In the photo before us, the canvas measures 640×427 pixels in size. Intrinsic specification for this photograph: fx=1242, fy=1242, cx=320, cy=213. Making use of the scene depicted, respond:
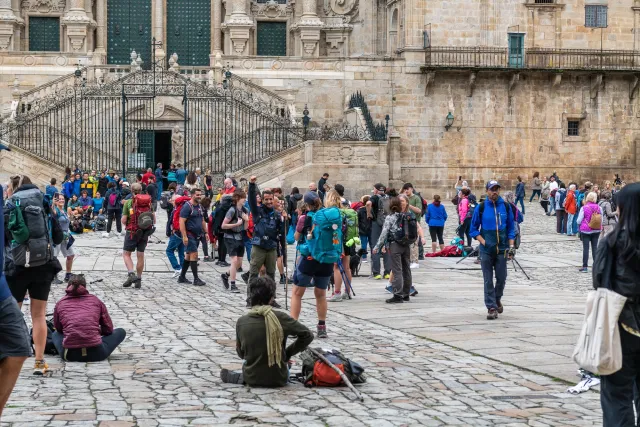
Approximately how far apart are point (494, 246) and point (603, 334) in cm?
772

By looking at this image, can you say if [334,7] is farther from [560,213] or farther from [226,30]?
[560,213]

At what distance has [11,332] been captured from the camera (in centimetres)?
772

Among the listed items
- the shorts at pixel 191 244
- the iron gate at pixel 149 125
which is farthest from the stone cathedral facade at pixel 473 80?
the shorts at pixel 191 244

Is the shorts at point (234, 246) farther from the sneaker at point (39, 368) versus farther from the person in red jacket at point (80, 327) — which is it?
the sneaker at point (39, 368)

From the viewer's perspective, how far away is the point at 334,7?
50.4 meters

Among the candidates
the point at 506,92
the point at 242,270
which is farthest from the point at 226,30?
the point at 242,270

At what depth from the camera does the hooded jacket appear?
1160cm

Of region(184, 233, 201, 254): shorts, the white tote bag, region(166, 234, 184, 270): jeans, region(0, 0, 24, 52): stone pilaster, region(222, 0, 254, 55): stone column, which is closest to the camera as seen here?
the white tote bag

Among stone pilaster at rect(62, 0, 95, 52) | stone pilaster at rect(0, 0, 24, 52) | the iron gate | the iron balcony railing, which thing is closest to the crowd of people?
the iron gate

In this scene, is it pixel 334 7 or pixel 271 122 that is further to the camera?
pixel 334 7

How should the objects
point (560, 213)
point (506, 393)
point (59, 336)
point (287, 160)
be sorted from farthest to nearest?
point (287, 160) < point (560, 213) < point (59, 336) < point (506, 393)

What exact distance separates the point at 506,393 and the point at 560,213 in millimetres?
21746

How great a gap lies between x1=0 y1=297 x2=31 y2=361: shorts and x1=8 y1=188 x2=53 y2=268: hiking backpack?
3423mm

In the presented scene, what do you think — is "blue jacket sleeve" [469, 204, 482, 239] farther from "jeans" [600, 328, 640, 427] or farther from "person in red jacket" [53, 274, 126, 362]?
"jeans" [600, 328, 640, 427]
